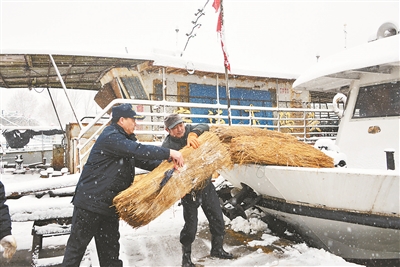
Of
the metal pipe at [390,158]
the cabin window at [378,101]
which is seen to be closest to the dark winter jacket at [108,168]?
the metal pipe at [390,158]

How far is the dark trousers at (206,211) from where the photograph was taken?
3.50 m

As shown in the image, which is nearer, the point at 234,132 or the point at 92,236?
the point at 92,236

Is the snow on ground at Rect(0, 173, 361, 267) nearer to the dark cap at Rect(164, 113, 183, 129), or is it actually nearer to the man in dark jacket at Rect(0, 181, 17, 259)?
the man in dark jacket at Rect(0, 181, 17, 259)

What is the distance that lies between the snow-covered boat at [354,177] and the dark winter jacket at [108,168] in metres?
1.39

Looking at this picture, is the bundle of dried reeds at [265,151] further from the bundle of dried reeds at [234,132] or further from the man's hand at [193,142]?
the man's hand at [193,142]

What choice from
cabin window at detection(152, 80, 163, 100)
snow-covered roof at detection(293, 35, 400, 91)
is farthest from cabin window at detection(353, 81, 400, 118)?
cabin window at detection(152, 80, 163, 100)

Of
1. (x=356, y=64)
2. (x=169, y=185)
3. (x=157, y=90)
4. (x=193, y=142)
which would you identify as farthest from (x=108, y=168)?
(x=157, y=90)

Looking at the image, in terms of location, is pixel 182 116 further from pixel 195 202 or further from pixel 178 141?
pixel 195 202

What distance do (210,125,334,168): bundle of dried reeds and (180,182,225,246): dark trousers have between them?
0.62 meters

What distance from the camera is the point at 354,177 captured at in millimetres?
→ 3061

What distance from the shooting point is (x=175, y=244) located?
14.1 ft

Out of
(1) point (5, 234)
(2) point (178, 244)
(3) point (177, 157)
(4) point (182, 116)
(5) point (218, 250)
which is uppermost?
(4) point (182, 116)

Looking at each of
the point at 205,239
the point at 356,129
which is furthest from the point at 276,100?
the point at 205,239

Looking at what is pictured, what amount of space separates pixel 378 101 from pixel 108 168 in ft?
14.8
